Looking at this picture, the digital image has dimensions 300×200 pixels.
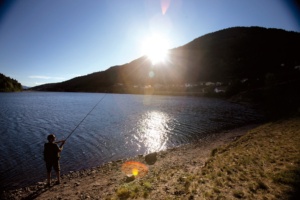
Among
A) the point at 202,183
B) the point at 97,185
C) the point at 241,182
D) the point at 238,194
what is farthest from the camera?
the point at 97,185

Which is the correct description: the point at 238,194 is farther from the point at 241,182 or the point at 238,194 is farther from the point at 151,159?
the point at 151,159

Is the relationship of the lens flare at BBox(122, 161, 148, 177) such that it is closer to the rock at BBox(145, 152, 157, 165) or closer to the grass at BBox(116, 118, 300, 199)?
the rock at BBox(145, 152, 157, 165)

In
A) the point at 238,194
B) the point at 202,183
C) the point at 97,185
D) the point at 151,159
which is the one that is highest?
the point at 238,194

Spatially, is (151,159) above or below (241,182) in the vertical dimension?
below

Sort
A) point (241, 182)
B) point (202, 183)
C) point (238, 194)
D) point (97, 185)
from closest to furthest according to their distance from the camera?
point (238, 194), point (241, 182), point (202, 183), point (97, 185)

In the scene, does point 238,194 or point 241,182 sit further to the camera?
point 241,182

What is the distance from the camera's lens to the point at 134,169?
58.5 ft

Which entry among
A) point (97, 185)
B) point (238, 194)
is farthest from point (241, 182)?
point (97, 185)

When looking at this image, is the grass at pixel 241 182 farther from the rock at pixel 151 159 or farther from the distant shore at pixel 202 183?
the rock at pixel 151 159

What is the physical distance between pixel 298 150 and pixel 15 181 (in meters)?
21.7

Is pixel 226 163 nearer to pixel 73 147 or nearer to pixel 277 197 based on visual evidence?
pixel 277 197

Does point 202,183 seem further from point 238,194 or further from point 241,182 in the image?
point 238,194

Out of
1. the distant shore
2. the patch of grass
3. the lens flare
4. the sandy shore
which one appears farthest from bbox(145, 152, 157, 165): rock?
the patch of grass

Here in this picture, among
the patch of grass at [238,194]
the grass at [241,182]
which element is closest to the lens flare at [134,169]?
the grass at [241,182]
